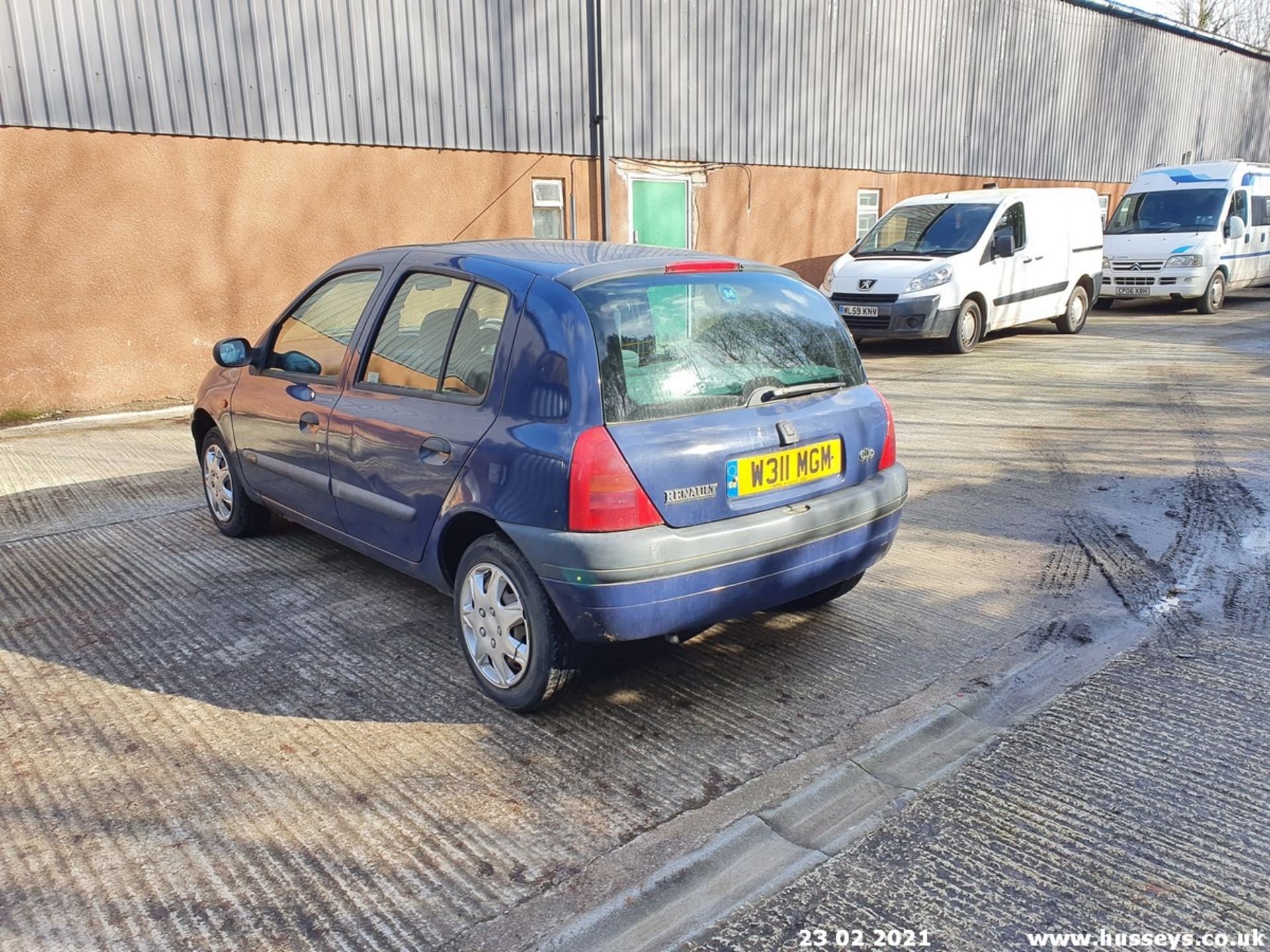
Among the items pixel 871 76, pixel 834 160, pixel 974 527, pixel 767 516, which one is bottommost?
pixel 974 527

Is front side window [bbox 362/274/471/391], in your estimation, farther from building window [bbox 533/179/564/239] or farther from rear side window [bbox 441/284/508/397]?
building window [bbox 533/179/564/239]

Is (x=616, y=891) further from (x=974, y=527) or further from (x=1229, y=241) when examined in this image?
(x=1229, y=241)

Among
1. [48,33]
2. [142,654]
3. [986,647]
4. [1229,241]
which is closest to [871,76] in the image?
[1229,241]

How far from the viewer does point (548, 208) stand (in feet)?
42.5

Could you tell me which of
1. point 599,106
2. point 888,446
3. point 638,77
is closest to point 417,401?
point 888,446

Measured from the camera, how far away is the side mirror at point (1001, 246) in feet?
40.4

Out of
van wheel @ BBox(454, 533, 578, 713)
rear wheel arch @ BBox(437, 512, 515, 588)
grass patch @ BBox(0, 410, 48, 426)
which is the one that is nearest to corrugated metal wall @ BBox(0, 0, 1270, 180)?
grass patch @ BBox(0, 410, 48, 426)

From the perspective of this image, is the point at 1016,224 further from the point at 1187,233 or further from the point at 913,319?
the point at 1187,233

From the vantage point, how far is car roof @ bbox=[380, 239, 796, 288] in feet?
11.7

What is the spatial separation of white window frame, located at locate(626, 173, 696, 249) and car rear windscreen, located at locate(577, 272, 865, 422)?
9.56 metres

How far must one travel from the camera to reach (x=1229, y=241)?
16.3 meters

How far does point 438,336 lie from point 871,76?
52.1 ft

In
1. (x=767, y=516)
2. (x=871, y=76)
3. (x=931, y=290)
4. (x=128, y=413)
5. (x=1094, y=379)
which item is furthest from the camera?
(x=871, y=76)

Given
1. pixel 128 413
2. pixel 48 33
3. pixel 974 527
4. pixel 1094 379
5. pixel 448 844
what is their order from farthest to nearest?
pixel 1094 379, pixel 128 413, pixel 48 33, pixel 974 527, pixel 448 844
